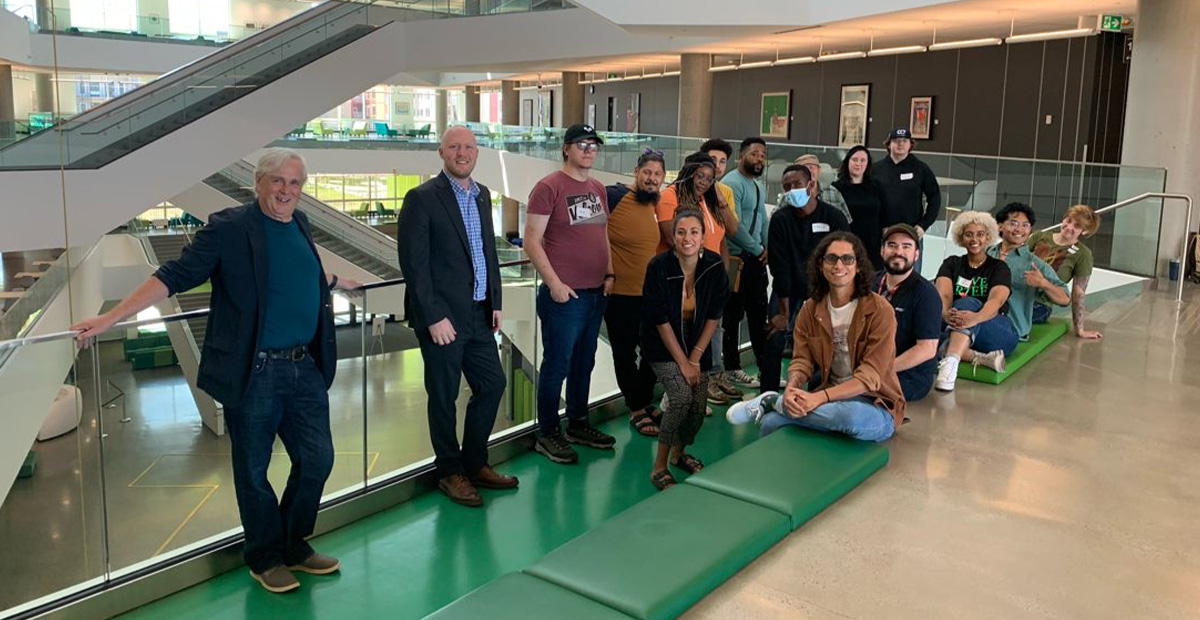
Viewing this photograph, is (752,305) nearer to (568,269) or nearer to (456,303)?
(568,269)

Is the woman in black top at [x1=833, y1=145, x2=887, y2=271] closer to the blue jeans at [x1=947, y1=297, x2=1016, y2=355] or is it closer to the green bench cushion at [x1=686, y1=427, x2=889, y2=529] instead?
the blue jeans at [x1=947, y1=297, x2=1016, y2=355]

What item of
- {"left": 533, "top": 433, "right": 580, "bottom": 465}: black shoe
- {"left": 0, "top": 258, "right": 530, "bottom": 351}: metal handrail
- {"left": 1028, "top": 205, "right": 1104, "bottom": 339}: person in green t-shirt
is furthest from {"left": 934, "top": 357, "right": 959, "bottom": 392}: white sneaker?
{"left": 0, "top": 258, "right": 530, "bottom": 351}: metal handrail

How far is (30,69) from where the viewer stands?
12578 millimetres

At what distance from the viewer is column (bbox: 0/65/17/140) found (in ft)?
38.8

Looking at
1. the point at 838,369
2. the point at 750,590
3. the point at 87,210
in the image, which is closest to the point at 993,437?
the point at 838,369

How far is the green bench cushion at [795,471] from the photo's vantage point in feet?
12.0

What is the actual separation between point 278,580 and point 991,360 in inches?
175

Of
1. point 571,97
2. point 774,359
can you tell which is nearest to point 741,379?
point 774,359

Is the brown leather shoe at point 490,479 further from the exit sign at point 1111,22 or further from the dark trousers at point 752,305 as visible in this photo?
the exit sign at point 1111,22

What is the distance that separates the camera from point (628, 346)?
15.8ft

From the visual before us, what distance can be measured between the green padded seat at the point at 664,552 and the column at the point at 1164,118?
853 centimetres

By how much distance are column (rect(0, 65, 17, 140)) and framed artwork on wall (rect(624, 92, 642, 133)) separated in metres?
21.4

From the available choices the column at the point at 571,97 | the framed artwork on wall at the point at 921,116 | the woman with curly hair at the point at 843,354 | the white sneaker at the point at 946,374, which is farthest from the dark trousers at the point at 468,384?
the column at the point at 571,97

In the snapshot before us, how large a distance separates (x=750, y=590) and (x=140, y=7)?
1495 centimetres
